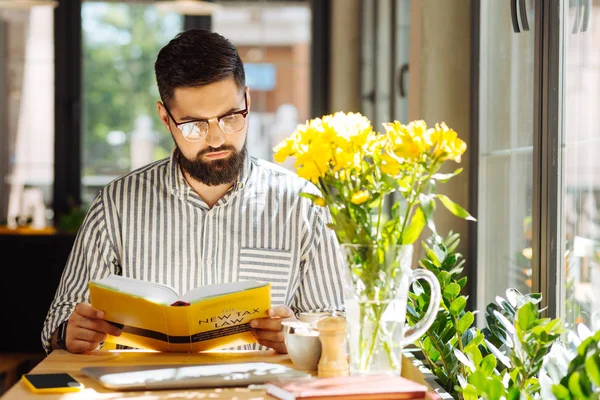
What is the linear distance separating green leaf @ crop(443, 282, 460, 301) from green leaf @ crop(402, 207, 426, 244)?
0.51 meters

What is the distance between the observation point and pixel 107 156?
246 inches

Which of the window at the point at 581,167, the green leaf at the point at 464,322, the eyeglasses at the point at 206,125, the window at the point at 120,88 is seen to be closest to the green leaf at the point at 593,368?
the window at the point at 581,167

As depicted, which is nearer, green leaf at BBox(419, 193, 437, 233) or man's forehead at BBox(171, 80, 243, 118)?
green leaf at BBox(419, 193, 437, 233)

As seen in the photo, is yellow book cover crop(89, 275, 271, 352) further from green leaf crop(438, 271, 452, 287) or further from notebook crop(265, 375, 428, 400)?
green leaf crop(438, 271, 452, 287)

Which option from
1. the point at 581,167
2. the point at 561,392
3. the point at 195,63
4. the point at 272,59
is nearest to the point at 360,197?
the point at 561,392

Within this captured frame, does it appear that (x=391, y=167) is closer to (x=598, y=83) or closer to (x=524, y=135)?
(x=598, y=83)

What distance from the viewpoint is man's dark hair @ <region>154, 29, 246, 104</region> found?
6.69 ft

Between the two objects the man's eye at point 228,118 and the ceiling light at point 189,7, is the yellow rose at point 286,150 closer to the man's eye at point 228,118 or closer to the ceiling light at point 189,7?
the man's eye at point 228,118

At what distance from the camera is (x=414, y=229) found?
4.54 ft

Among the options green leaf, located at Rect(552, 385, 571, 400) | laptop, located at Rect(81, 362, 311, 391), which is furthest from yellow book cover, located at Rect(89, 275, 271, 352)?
green leaf, located at Rect(552, 385, 571, 400)

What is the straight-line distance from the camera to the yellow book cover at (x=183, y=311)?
1.65 meters

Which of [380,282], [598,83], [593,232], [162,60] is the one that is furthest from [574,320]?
[162,60]

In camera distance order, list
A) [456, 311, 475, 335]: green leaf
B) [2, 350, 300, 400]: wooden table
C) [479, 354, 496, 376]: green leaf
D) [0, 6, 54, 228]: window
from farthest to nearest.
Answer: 1. [0, 6, 54, 228]: window
2. [456, 311, 475, 335]: green leaf
3. [479, 354, 496, 376]: green leaf
4. [2, 350, 300, 400]: wooden table

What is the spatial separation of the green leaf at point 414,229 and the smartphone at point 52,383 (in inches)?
23.5
